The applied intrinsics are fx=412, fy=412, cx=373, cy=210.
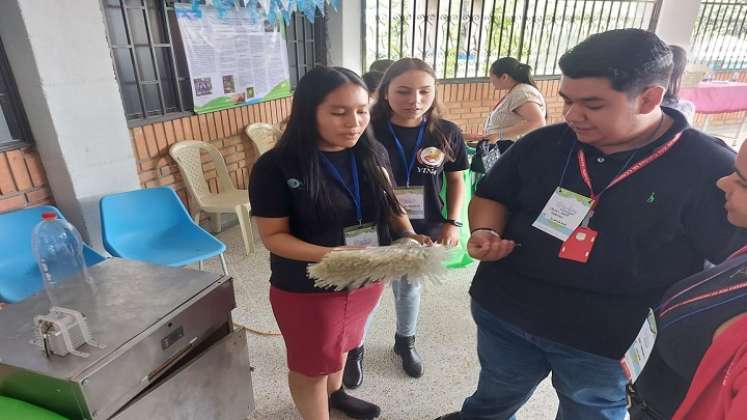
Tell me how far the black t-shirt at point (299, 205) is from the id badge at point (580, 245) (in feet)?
1.86

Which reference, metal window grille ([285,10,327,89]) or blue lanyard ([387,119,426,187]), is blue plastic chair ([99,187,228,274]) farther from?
metal window grille ([285,10,327,89])

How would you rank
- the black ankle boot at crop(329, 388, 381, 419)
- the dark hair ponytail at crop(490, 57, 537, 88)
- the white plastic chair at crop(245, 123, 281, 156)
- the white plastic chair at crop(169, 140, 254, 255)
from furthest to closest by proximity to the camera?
the white plastic chair at crop(245, 123, 281, 156)
the white plastic chair at crop(169, 140, 254, 255)
the dark hair ponytail at crop(490, 57, 537, 88)
the black ankle boot at crop(329, 388, 381, 419)

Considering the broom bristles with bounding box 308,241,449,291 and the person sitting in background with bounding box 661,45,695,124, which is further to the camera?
the person sitting in background with bounding box 661,45,695,124

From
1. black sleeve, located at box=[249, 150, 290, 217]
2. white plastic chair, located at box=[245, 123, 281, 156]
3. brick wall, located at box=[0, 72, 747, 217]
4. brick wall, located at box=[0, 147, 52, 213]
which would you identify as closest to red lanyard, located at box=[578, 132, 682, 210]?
black sleeve, located at box=[249, 150, 290, 217]

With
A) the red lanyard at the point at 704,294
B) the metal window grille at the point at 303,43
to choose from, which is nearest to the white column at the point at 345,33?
the metal window grille at the point at 303,43

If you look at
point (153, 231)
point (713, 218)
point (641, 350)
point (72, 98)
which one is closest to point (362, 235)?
point (641, 350)

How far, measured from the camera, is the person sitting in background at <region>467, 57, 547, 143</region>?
264 centimetres

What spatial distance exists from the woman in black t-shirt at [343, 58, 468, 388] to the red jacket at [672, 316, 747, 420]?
38.0 inches

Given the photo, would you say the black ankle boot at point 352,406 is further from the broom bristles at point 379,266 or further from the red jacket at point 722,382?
the red jacket at point 722,382

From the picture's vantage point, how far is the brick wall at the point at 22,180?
7.18 feet

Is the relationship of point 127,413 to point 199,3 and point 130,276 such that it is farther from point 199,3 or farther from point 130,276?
point 199,3

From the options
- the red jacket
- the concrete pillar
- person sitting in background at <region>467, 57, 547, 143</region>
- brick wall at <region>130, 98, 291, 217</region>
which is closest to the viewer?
the red jacket

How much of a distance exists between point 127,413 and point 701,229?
1.44 m

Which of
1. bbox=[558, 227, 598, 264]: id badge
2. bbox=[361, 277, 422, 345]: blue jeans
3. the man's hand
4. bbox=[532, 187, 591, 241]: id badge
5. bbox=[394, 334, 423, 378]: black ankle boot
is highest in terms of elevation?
bbox=[532, 187, 591, 241]: id badge
